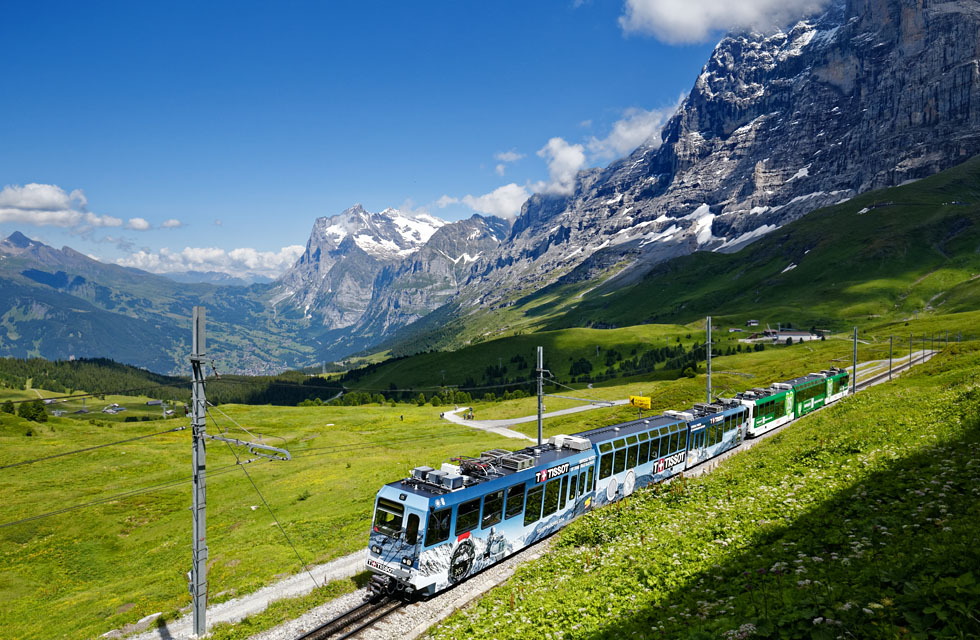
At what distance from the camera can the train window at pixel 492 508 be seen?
2515cm

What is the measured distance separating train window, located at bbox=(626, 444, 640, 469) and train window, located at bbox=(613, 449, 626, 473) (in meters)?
0.39

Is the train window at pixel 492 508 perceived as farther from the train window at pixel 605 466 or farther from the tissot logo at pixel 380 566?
the train window at pixel 605 466

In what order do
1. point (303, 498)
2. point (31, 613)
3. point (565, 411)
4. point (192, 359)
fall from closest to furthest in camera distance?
point (192, 359) < point (31, 613) < point (303, 498) < point (565, 411)

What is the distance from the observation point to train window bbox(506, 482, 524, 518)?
26.5 metres

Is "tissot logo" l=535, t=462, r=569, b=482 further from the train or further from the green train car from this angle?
the green train car

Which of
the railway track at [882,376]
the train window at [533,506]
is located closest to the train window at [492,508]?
the train window at [533,506]

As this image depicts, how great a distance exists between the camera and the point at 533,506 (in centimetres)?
2805

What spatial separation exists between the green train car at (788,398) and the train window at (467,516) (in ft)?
117

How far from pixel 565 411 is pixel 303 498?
59307 millimetres

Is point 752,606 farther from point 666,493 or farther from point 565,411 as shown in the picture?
point 565,411

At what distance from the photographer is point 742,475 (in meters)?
26.8

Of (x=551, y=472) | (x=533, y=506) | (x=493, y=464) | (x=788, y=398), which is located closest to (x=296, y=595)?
(x=493, y=464)

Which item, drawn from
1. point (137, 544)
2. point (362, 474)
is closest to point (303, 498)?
point (362, 474)

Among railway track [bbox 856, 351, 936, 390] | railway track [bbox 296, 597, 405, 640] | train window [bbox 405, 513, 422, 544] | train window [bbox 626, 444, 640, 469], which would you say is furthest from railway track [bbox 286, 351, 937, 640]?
railway track [bbox 856, 351, 936, 390]
